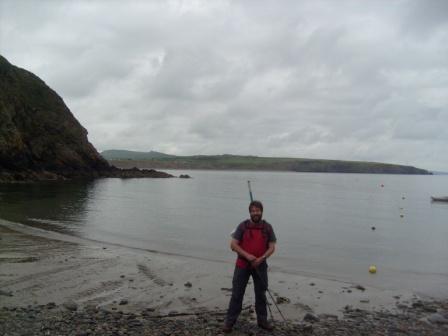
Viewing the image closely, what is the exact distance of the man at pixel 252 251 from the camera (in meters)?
9.03

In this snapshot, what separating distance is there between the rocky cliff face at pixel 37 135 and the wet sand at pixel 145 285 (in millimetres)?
52608

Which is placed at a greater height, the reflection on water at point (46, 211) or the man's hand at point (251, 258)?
the man's hand at point (251, 258)

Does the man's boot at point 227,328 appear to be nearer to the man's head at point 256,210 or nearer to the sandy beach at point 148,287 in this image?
the sandy beach at point 148,287

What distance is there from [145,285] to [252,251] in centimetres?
592

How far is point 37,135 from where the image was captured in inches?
3063

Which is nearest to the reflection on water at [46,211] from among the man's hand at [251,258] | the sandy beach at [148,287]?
the sandy beach at [148,287]

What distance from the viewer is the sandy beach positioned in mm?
11625

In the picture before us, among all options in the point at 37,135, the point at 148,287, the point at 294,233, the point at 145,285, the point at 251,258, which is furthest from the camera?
the point at 37,135

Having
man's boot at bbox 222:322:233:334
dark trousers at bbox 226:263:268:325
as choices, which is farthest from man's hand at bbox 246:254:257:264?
man's boot at bbox 222:322:233:334

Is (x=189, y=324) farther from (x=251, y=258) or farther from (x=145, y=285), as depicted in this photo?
(x=145, y=285)

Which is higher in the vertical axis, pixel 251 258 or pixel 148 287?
pixel 251 258

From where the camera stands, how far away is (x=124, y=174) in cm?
10169

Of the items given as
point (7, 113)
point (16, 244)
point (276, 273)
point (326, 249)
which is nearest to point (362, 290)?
point (276, 273)

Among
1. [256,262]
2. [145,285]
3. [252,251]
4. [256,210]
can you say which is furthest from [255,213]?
[145,285]
